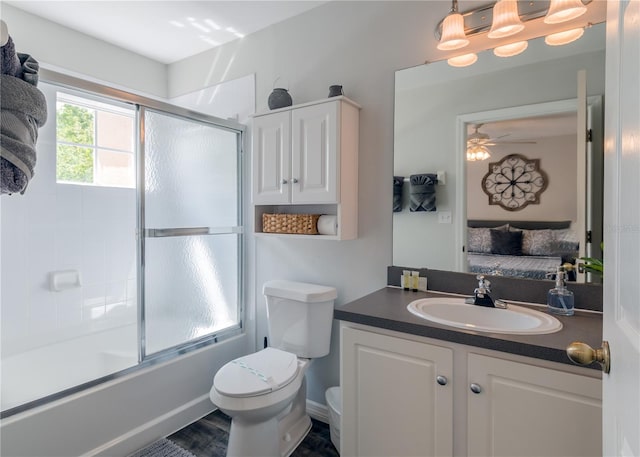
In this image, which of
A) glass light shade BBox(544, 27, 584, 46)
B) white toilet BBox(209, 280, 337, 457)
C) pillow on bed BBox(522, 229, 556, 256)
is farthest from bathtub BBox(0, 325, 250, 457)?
glass light shade BBox(544, 27, 584, 46)

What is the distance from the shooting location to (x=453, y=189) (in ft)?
5.69

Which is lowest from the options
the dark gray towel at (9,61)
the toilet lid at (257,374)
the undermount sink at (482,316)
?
the toilet lid at (257,374)

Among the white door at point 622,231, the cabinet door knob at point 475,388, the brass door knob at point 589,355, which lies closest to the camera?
the white door at point 622,231

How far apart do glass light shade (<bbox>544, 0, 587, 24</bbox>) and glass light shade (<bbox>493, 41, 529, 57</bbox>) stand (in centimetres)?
12

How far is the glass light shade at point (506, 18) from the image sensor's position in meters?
1.49

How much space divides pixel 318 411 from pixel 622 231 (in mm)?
2000

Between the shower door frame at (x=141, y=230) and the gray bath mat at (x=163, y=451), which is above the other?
the shower door frame at (x=141, y=230)

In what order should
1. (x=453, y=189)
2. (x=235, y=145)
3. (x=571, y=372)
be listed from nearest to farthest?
(x=571, y=372) < (x=453, y=189) < (x=235, y=145)

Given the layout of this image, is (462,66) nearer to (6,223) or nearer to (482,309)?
(482,309)

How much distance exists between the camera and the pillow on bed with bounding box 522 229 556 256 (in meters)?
1.52

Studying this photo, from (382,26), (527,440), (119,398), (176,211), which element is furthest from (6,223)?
(527,440)

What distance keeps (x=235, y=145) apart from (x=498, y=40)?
1.67 m

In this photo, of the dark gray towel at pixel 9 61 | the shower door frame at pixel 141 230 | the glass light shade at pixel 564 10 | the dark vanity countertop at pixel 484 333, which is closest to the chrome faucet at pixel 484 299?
the dark vanity countertop at pixel 484 333

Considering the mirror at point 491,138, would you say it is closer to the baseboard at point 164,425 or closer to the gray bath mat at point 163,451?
the baseboard at point 164,425
